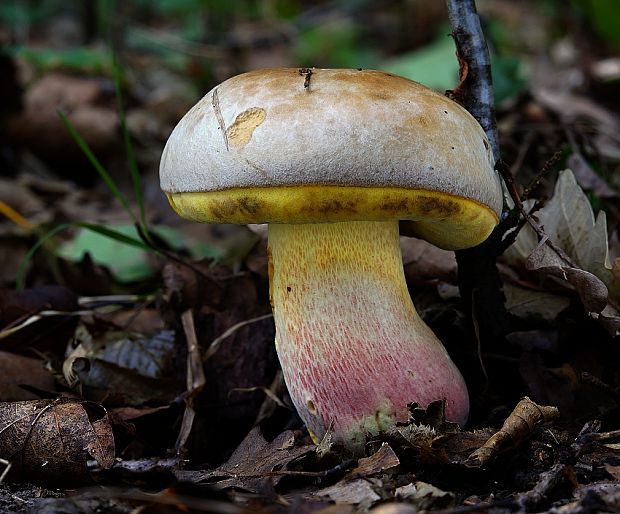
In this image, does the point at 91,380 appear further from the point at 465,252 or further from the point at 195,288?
the point at 465,252

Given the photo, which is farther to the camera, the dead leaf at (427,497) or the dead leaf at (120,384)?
the dead leaf at (120,384)

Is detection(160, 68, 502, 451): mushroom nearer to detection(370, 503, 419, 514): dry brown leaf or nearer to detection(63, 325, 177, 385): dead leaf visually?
detection(370, 503, 419, 514): dry brown leaf

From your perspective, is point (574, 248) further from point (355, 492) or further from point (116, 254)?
point (116, 254)

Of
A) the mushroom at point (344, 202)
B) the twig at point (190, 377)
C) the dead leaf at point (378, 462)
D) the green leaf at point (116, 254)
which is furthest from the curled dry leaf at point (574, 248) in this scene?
the green leaf at point (116, 254)

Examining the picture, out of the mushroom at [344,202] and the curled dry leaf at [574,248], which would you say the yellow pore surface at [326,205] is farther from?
the curled dry leaf at [574,248]

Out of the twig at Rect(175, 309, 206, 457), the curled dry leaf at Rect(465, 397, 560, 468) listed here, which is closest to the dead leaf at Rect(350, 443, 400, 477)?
the curled dry leaf at Rect(465, 397, 560, 468)

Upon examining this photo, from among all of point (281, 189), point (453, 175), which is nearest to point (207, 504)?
point (281, 189)
